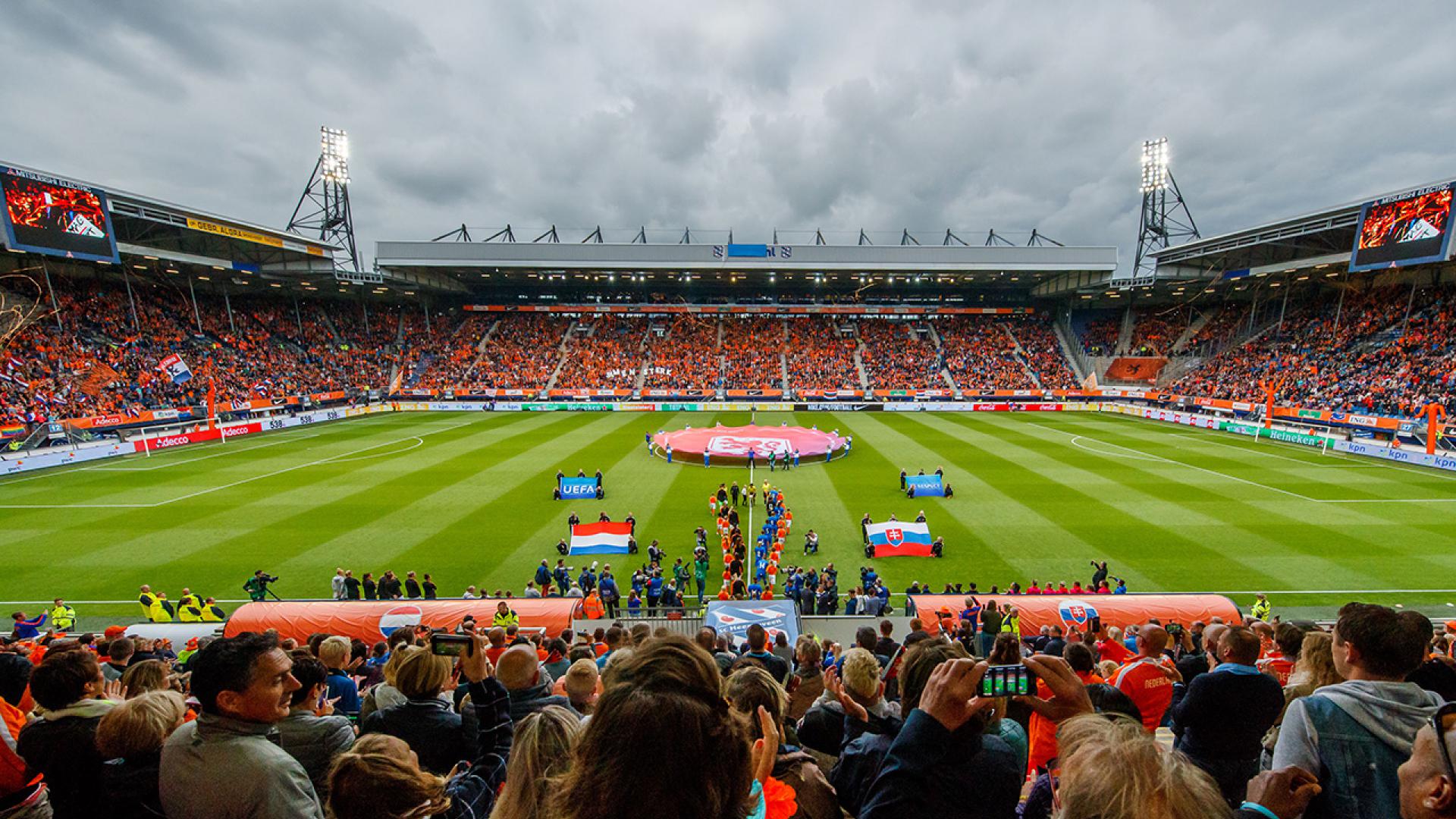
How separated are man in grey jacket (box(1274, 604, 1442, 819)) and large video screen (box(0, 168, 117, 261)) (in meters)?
49.4

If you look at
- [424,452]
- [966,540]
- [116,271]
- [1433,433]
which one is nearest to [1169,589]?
[966,540]

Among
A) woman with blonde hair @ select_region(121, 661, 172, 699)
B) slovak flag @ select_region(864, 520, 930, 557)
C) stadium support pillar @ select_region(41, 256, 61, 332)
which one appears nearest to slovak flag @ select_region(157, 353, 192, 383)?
stadium support pillar @ select_region(41, 256, 61, 332)

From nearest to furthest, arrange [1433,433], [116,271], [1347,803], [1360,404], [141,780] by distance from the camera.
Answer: [1347,803], [141,780], [1433,433], [1360,404], [116,271]

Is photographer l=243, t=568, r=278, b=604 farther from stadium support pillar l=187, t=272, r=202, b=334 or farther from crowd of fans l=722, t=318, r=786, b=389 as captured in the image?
crowd of fans l=722, t=318, r=786, b=389

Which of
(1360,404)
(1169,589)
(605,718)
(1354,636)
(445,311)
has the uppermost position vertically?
(445,311)

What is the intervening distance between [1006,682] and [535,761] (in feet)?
6.15

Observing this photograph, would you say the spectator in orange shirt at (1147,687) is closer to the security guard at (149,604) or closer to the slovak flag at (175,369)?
the security guard at (149,604)

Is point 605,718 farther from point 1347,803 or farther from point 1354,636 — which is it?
point 1354,636

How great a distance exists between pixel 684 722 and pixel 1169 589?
1808 cm

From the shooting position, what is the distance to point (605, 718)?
58.0 inches

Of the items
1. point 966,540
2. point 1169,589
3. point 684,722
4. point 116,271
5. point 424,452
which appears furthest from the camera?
point 116,271

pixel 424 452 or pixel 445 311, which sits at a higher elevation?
pixel 445 311

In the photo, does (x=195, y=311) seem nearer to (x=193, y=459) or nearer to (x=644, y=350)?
(x=193, y=459)


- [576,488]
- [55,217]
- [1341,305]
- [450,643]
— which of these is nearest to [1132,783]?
[450,643]
